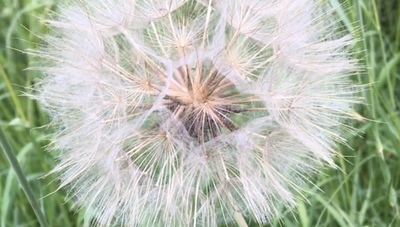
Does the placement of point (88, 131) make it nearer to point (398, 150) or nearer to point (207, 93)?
point (207, 93)

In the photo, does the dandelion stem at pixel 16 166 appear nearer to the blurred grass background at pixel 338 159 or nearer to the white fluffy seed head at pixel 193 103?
the white fluffy seed head at pixel 193 103

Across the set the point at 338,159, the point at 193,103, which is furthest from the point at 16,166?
the point at 338,159

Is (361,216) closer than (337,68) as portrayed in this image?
No

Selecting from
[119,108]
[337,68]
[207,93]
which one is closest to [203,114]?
[207,93]

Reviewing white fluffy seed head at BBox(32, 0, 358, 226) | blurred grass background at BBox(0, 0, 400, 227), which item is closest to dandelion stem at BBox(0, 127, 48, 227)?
white fluffy seed head at BBox(32, 0, 358, 226)

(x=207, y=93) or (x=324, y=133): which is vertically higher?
(x=207, y=93)
